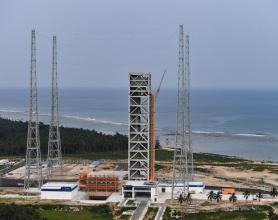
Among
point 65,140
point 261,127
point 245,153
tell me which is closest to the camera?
point 65,140

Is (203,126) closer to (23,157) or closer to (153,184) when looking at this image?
(23,157)

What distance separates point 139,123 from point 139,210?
1525cm

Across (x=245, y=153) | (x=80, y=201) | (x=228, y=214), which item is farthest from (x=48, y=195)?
(x=245, y=153)

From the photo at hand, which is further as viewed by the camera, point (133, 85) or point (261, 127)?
point (261, 127)

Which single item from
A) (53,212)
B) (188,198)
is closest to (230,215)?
(188,198)

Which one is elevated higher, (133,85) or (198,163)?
(133,85)

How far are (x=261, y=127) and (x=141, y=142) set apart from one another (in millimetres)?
109931

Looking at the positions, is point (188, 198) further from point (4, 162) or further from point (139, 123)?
point (4, 162)

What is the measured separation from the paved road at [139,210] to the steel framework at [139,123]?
9357mm

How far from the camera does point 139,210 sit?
56.9 m

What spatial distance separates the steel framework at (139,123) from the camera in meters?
69.3

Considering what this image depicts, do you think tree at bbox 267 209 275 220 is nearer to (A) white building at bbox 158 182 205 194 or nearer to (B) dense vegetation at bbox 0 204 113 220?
(A) white building at bbox 158 182 205 194

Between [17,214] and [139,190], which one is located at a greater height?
[139,190]

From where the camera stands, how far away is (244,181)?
7419cm
